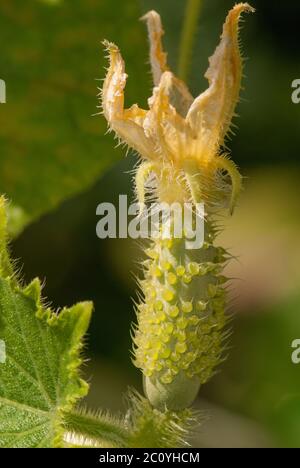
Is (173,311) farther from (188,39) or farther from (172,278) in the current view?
(188,39)

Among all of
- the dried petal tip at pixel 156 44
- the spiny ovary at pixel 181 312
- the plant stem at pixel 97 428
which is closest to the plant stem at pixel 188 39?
the dried petal tip at pixel 156 44

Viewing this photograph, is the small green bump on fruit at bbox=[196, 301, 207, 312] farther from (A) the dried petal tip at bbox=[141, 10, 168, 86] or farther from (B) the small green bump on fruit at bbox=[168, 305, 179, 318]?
(A) the dried petal tip at bbox=[141, 10, 168, 86]

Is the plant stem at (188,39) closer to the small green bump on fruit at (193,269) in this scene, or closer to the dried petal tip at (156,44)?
the dried petal tip at (156,44)

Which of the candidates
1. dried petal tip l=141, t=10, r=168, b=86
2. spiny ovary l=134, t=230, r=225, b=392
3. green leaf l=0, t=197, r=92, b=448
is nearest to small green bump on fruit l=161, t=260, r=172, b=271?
spiny ovary l=134, t=230, r=225, b=392

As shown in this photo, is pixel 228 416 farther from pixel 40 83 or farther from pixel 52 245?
pixel 40 83
